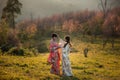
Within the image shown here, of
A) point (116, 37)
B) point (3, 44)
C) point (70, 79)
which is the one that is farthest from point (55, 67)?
point (116, 37)

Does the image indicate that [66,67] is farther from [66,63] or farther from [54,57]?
[54,57]

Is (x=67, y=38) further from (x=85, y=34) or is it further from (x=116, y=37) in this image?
(x=85, y=34)

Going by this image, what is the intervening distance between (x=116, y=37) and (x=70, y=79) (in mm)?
80605

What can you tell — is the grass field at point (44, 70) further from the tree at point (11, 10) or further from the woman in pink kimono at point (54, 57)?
the tree at point (11, 10)

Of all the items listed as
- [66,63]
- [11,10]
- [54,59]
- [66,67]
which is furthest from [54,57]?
[11,10]

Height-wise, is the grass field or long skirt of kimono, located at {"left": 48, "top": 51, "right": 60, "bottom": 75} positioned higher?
long skirt of kimono, located at {"left": 48, "top": 51, "right": 60, "bottom": 75}

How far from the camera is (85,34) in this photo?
118625mm

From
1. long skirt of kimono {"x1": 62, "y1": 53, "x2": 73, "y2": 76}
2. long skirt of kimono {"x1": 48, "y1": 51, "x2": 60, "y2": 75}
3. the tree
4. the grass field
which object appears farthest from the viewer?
the tree

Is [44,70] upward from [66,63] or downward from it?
downward

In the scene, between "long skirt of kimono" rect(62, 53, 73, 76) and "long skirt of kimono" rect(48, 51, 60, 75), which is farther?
"long skirt of kimono" rect(48, 51, 60, 75)

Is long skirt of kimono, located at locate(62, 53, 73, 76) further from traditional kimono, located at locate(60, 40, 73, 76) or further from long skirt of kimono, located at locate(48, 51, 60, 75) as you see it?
long skirt of kimono, located at locate(48, 51, 60, 75)

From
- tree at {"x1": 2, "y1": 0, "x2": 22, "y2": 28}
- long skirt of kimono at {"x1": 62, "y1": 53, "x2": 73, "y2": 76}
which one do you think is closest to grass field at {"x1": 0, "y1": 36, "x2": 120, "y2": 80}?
long skirt of kimono at {"x1": 62, "y1": 53, "x2": 73, "y2": 76}

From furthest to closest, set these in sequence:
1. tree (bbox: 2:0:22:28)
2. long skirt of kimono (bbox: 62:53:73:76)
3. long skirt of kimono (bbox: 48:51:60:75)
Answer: tree (bbox: 2:0:22:28) < long skirt of kimono (bbox: 48:51:60:75) < long skirt of kimono (bbox: 62:53:73:76)

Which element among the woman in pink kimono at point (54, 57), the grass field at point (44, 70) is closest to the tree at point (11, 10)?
the grass field at point (44, 70)
